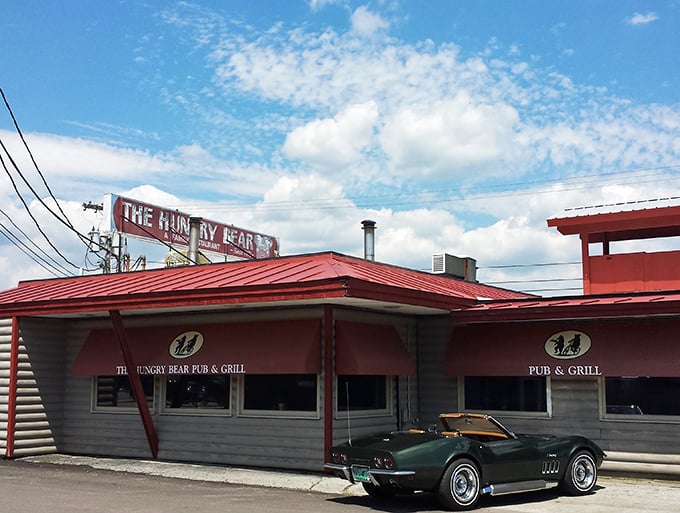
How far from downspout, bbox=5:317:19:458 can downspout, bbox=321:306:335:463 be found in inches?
267

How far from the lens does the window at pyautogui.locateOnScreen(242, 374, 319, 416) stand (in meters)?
14.3

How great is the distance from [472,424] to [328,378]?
3.01 m

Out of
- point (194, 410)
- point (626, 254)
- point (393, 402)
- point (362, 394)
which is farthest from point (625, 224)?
point (194, 410)

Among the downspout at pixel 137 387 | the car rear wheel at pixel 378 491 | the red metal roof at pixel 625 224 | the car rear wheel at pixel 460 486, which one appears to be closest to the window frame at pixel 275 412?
the downspout at pixel 137 387

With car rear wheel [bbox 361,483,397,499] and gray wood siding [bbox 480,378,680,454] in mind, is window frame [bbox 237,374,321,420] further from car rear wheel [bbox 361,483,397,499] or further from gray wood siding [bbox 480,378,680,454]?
gray wood siding [bbox 480,378,680,454]

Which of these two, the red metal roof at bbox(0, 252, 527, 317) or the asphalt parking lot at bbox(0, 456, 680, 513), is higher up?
the red metal roof at bbox(0, 252, 527, 317)

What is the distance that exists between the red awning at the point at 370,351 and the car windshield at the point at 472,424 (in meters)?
2.49

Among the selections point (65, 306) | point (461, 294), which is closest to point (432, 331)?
point (461, 294)

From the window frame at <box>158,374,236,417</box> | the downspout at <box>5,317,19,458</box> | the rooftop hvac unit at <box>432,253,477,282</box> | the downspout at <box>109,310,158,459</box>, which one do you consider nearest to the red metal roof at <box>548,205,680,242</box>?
the rooftop hvac unit at <box>432,253,477,282</box>

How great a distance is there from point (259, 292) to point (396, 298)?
225 cm

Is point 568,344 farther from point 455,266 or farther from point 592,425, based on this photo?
point 455,266

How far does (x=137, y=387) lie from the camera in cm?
1576

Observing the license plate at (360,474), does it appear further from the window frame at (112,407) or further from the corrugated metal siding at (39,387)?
the corrugated metal siding at (39,387)

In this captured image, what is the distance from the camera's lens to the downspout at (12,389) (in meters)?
16.2
